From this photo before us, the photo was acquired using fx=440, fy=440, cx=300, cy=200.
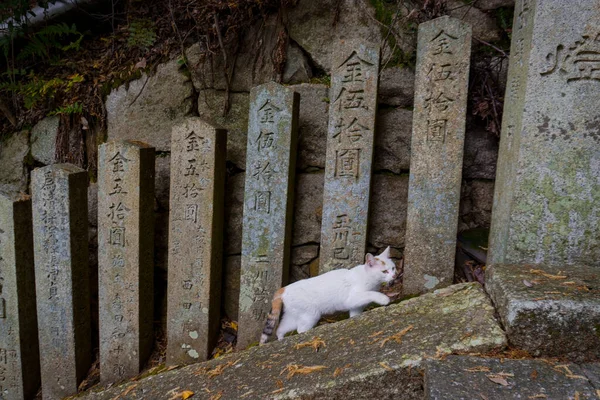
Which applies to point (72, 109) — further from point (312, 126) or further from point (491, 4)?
point (491, 4)

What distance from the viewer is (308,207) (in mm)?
3236

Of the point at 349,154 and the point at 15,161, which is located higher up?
the point at 349,154

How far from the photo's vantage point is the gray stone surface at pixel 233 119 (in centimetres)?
A: 340

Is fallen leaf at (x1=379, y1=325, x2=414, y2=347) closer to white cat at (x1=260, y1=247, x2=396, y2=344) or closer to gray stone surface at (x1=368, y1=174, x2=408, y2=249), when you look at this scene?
white cat at (x1=260, y1=247, x2=396, y2=344)

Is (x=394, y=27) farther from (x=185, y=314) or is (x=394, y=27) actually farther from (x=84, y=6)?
(x=84, y=6)

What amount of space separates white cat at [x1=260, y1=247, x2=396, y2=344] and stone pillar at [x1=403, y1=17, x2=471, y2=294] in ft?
1.12

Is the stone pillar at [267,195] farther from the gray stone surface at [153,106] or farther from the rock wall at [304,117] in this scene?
the gray stone surface at [153,106]

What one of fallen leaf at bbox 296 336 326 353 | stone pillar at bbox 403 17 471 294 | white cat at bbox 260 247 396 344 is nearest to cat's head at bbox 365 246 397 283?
white cat at bbox 260 247 396 344

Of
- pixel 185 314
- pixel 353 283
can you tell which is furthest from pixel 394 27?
pixel 185 314

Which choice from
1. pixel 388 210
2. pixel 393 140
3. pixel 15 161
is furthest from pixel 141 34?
pixel 388 210

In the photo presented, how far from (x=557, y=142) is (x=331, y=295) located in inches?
55.2

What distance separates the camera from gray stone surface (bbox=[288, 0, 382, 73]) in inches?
124

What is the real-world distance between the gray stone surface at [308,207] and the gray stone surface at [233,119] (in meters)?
0.51

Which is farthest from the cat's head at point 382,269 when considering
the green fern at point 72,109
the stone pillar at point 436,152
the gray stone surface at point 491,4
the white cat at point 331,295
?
the green fern at point 72,109
